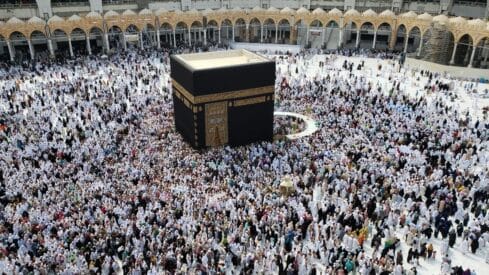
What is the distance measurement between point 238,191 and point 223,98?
195 inches

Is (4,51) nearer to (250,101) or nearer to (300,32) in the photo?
(300,32)

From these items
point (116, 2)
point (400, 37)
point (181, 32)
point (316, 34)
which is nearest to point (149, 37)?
point (181, 32)

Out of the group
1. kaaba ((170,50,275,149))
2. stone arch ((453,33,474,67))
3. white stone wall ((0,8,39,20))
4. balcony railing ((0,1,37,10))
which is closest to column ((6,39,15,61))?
white stone wall ((0,8,39,20))

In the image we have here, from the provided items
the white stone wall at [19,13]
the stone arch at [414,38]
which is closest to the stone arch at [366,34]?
the stone arch at [414,38]

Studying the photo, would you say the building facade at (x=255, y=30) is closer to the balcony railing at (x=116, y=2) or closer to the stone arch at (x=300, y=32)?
the stone arch at (x=300, y=32)

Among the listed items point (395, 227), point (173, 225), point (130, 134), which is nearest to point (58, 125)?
point (130, 134)

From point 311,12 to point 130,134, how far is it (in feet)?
74.0

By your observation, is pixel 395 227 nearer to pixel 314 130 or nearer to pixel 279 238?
pixel 279 238

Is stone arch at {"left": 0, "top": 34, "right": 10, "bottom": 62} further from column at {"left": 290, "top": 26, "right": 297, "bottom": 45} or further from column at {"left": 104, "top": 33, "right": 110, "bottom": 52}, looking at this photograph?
column at {"left": 290, "top": 26, "right": 297, "bottom": 45}

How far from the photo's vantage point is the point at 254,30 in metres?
39.6

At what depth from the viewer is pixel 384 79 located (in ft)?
90.8

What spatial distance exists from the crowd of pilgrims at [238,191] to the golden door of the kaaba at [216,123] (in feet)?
3.15

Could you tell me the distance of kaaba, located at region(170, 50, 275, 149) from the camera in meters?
17.0

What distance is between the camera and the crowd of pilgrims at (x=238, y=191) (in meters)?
10.8
